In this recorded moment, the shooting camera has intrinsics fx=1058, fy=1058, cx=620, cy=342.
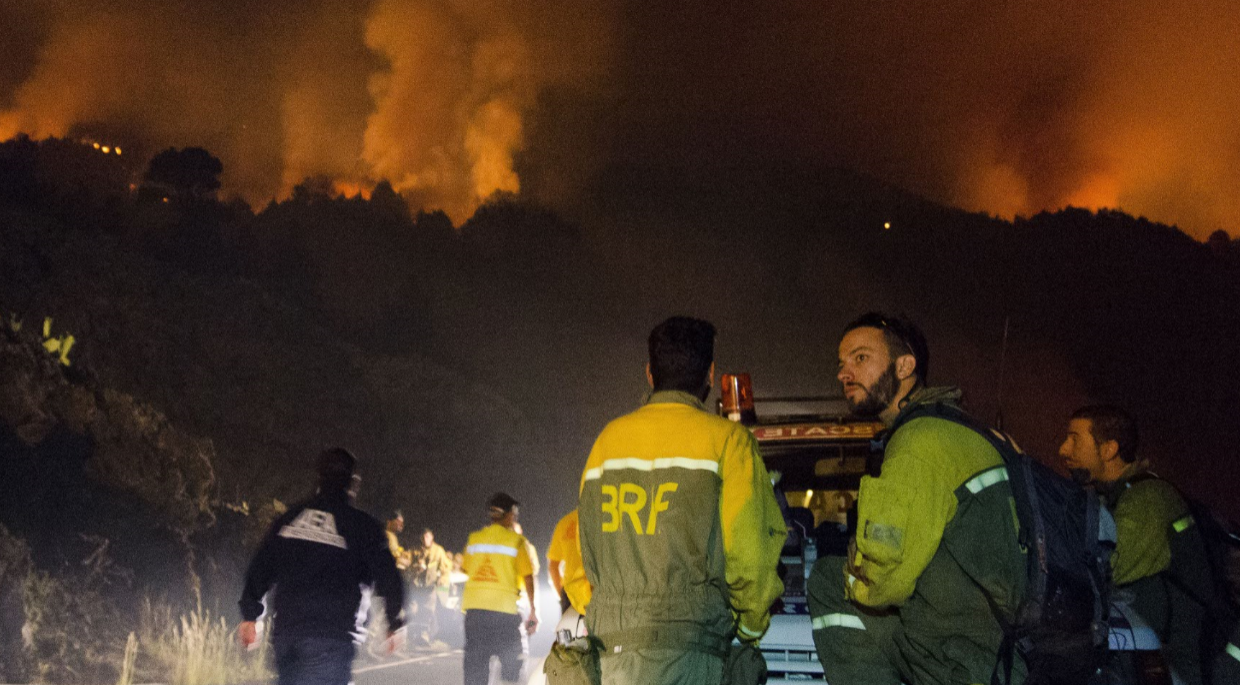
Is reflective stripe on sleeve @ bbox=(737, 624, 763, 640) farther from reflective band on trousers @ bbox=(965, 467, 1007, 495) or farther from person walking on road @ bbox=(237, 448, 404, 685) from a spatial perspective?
person walking on road @ bbox=(237, 448, 404, 685)

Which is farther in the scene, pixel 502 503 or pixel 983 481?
pixel 502 503

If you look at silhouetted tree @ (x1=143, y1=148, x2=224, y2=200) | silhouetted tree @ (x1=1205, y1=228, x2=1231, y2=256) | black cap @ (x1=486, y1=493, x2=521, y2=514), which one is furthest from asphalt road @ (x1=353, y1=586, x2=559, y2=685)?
silhouetted tree @ (x1=1205, y1=228, x2=1231, y2=256)

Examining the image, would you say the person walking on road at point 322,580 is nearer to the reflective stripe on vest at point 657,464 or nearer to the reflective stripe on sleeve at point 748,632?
the reflective stripe on vest at point 657,464

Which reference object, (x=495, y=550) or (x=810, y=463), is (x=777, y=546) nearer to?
(x=810, y=463)

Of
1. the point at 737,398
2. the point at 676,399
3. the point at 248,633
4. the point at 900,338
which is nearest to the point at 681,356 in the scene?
the point at 676,399

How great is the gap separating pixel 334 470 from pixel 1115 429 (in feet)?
12.1

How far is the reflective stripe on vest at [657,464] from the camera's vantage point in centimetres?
328

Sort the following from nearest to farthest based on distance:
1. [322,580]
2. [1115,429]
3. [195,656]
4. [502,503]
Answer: [1115,429], [322,580], [502,503], [195,656]

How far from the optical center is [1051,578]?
3.05 m

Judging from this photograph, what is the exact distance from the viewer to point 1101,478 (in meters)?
4.85

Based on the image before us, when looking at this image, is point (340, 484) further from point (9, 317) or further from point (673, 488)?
point (9, 317)

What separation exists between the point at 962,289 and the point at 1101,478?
2226 centimetres

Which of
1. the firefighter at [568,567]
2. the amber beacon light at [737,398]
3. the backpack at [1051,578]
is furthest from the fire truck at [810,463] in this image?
the backpack at [1051,578]

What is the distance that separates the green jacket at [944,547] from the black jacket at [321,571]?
2930 mm
